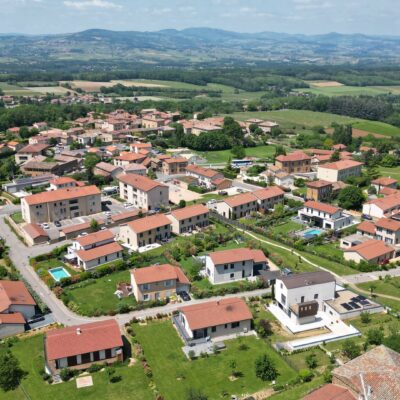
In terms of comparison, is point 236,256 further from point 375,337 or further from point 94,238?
point 94,238

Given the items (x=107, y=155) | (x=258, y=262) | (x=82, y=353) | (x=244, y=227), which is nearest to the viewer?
(x=82, y=353)

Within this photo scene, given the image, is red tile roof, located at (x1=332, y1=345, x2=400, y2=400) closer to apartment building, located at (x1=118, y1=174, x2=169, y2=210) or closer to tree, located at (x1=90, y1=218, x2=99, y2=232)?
tree, located at (x1=90, y1=218, x2=99, y2=232)

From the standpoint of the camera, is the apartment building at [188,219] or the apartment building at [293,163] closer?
the apartment building at [188,219]

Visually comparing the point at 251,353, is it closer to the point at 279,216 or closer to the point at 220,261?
the point at 220,261

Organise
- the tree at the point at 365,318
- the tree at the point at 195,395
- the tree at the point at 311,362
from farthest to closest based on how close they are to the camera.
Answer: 1. the tree at the point at 365,318
2. the tree at the point at 311,362
3. the tree at the point at 195,395

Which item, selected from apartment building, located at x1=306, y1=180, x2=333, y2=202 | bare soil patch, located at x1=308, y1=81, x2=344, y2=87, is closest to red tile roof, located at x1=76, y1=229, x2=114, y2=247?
apartment building, located at x1=306, y1=180, x2=333, y2=202

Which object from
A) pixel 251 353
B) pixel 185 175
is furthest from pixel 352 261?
pixel 185 175

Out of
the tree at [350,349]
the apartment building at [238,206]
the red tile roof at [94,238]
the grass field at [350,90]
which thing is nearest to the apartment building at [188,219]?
the apartment building at [238,206]

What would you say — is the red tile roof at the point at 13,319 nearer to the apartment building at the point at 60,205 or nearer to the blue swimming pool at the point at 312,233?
the apartment building at the point at 60,205
